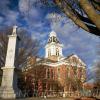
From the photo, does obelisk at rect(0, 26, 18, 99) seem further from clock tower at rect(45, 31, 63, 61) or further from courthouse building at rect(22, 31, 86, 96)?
clock tower at rect(45, 31, 63, 61)

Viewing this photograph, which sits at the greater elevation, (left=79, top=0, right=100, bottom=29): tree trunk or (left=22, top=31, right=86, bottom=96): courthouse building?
(left=22, top=31, right=86, bottom=96): courthouse building

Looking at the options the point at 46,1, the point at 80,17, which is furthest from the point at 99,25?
the point at 46,1

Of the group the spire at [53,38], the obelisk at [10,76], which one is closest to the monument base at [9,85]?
the obelisk at [10,76]

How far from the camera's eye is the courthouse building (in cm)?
3753

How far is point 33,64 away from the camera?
36.3 metres

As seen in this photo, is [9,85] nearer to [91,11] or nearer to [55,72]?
[91,11]

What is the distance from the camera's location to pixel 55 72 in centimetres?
5853

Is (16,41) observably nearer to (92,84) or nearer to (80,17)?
(80,17)

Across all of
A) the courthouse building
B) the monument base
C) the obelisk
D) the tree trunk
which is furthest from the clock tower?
the tree trunk

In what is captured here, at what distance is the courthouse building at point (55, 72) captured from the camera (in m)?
37.5

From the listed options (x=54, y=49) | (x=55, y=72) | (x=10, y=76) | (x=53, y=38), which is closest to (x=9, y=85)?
(x=10, y=76)

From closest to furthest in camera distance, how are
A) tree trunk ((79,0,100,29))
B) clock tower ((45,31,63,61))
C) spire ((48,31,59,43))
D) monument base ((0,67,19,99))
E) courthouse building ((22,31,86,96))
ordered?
1. tree trunk ((79,0,100,29))
2. monument base ((0,67,19,99))
3. courthouse building ((22,31,86,96))
4. clock tower ((45,31,63,61))
5. spire ((48,31,59,43))

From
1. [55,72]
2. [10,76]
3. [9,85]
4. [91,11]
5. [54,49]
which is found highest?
[54,49]

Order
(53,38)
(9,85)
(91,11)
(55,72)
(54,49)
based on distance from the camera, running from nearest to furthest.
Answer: (91,11) → (9,85) → (55,72) → (54,49) → (53,38)
